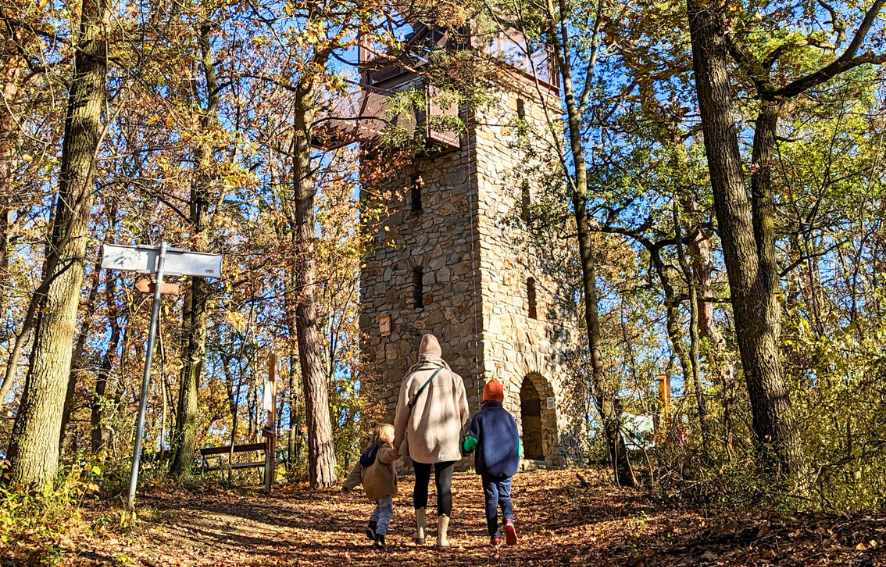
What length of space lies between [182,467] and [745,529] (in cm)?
919

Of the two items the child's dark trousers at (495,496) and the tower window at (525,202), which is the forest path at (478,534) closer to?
the child's dark trousers at (495,496)

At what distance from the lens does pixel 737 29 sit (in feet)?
29.2

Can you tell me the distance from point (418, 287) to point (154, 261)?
11.2m

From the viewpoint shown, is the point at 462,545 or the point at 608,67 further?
the point at 608,67

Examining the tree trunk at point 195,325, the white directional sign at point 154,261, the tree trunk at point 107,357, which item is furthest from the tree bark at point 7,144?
the tree trunk at point 107,357

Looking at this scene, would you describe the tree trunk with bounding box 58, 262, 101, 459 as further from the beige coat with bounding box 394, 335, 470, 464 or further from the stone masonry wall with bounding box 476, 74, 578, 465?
the beige coat with bounding box 394, 335, 470, 464

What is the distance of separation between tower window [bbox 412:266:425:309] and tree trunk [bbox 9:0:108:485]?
10599 mm

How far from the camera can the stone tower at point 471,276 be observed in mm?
16656

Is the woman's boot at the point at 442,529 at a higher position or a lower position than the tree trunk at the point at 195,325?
lower

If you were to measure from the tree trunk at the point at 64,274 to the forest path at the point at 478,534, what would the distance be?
810 mm

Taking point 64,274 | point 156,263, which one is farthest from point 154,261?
point 64,274

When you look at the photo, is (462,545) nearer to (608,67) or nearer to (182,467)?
(182,467)

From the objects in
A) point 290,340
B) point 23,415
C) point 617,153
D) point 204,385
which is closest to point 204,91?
point 290,340

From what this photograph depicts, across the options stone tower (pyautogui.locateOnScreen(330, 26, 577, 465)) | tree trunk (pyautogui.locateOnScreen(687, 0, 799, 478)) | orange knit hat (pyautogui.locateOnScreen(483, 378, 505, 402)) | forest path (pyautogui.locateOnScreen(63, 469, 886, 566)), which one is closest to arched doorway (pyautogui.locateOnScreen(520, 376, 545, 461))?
stone tower (pyautogui.locateOnScreen(330, 26, 577, 465))
